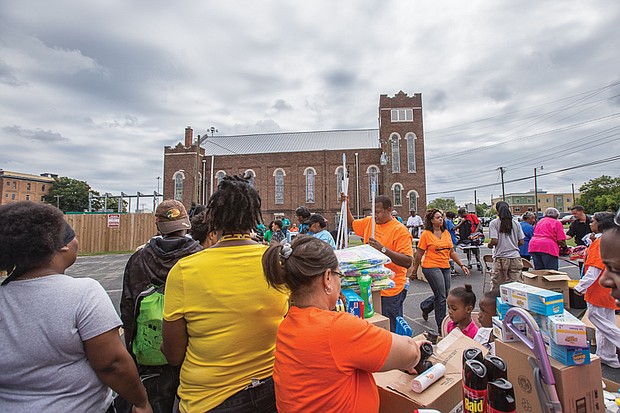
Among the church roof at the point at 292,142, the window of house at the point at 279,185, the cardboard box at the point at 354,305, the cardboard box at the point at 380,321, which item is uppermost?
the church roof at the point at 292,142

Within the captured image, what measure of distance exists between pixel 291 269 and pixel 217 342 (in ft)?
1.99

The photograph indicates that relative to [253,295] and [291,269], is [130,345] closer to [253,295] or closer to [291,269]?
[253,295]

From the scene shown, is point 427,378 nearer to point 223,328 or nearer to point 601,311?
point 223,328

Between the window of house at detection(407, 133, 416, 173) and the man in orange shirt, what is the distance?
106 feet

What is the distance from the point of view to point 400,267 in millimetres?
3939

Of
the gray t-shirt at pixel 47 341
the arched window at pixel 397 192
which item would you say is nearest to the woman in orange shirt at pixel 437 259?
the gray t-shirt at pixel 47 341

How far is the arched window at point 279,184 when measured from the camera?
1513 inches

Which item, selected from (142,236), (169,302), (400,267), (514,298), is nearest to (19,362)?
(169,302)

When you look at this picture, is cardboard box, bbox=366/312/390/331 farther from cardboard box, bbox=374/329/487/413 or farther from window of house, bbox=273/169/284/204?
window of house, bbox=273/169/284/204

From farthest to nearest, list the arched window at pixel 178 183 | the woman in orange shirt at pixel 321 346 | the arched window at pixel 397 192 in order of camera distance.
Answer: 1. the arched window at pixel 178 183
2. the arched window at pixel 397 192
3. the woman in orange shirt at pixel 321 346

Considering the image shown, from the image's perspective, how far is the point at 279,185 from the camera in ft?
127

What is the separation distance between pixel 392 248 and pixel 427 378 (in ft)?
7.38

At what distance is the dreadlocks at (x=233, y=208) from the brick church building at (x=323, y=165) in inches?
1250

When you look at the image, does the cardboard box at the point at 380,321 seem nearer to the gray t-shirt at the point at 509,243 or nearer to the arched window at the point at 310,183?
the gray t-shirt at the point at 509,243
